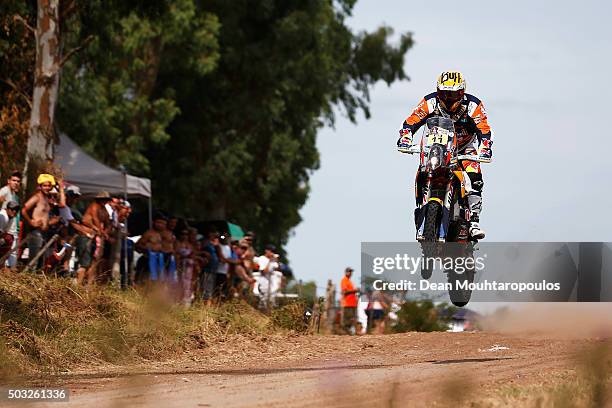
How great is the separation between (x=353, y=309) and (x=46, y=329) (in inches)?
382

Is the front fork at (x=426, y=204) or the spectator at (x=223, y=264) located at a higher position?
the front fork at (x=426, y=204)

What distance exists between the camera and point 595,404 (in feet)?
26.2

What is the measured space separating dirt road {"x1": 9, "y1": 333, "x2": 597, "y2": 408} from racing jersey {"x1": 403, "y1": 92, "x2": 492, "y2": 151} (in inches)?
101

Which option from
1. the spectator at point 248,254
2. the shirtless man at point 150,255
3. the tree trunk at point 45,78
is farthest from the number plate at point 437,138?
the spectator at point 248,254

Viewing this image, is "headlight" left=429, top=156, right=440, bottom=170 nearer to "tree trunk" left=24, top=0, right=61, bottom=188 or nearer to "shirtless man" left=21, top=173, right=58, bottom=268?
"shirtless man" left=21, top=173, right=58, bottom=268

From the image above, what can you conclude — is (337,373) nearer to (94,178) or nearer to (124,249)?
(124,249)

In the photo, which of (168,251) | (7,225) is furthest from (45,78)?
(7,225)

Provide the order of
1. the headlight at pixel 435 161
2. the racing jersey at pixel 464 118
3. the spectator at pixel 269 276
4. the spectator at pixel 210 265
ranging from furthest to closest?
the spectator at pixel 269 276 → the spectator at pixel 210 265 → the racing jersey at pixel 464 118 → the headlight at pixel 435 161

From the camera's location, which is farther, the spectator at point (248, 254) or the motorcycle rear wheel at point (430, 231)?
the spectator at point (248, 254)

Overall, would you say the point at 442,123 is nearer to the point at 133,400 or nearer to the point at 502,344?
the point at 502,344

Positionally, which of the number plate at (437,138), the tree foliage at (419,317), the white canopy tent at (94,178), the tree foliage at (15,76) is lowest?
the tree foliage at (419,317)

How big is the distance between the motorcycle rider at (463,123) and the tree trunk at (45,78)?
8.28 m

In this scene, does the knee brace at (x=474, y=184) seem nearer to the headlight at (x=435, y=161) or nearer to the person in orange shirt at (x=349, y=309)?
the headlight at (x=435, y=161)

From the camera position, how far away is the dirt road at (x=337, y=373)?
10250mm
